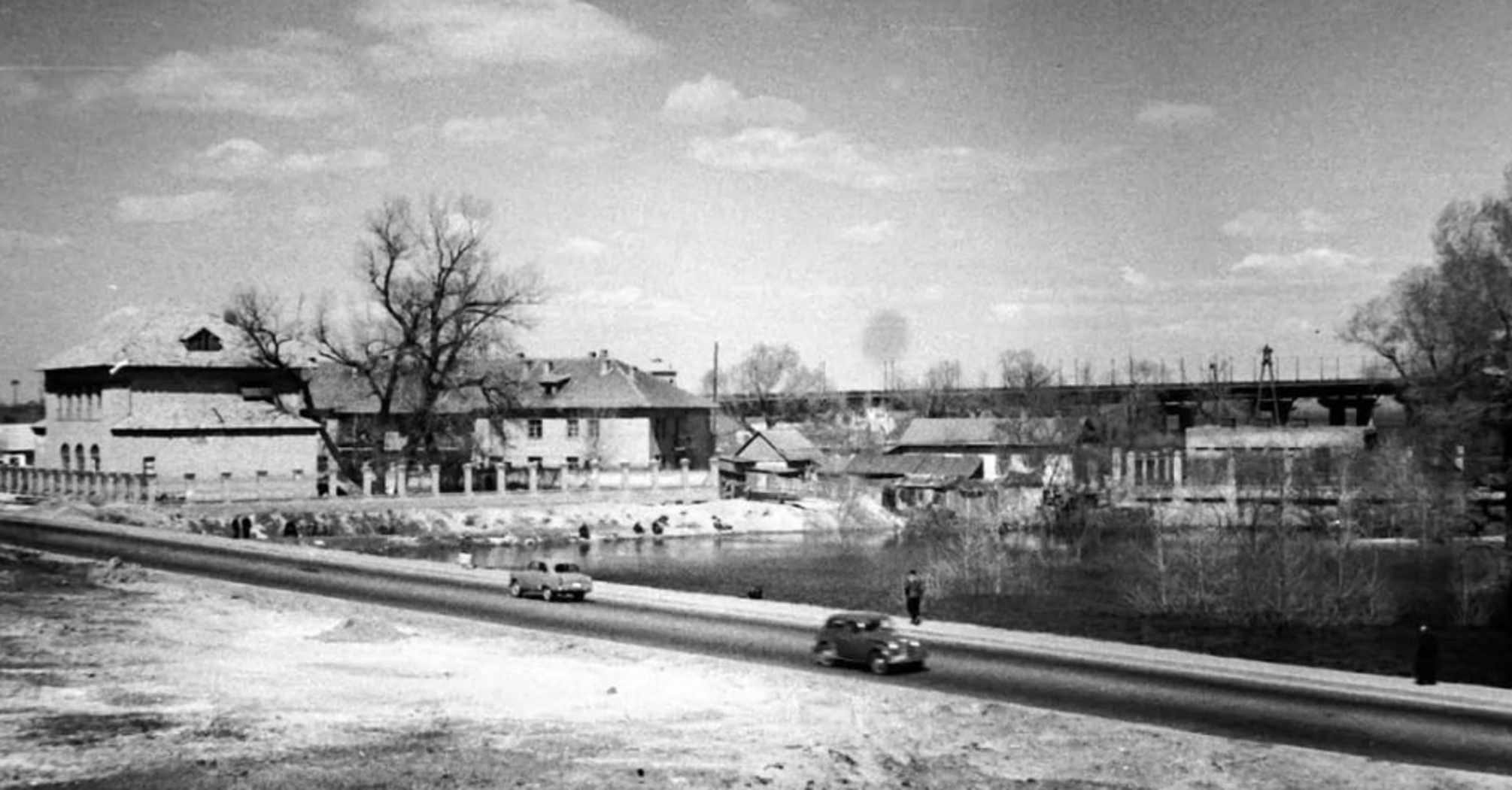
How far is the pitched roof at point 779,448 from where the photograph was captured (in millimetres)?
113312

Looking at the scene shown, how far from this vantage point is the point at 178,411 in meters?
74.3

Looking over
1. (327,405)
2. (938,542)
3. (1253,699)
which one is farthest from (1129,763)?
(327,405)

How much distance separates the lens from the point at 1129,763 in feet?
69.6

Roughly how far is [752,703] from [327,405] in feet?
248

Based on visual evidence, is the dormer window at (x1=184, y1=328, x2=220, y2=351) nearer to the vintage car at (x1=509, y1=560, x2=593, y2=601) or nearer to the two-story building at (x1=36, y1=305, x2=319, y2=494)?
the two-story building at (x1=36, y1=305, x2=319, y2=494)

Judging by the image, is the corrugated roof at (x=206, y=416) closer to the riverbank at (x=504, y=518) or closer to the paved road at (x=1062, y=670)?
the riverbank at (x=504, y=518)

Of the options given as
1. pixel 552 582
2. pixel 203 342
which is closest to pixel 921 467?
pixel 203 342

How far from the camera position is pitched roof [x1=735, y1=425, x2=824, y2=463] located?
11331 centimetres

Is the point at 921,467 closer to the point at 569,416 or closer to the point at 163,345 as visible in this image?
the point at 569,416

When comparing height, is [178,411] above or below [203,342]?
below

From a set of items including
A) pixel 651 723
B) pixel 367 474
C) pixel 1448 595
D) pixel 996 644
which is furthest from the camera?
pixel 367 474

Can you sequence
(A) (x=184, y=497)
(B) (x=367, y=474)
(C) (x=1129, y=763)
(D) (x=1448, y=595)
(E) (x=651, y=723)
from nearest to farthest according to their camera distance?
(C) (x=1129, y=763) → (E) (x=651, y=723) → (D) (x=1448, y=595) → (A) (x=184, y=497) → (B) (x=367, y=474)

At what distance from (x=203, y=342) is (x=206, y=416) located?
5.25 m

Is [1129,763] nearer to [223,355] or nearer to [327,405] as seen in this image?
[223,355]
